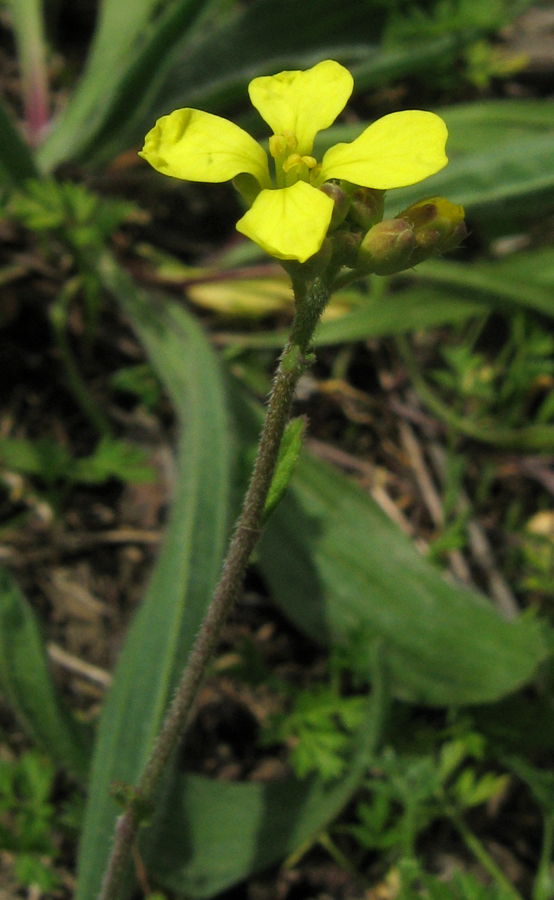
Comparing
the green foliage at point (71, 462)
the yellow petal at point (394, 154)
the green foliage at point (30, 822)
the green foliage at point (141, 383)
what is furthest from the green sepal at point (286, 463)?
the green foliage at point (141, 383)

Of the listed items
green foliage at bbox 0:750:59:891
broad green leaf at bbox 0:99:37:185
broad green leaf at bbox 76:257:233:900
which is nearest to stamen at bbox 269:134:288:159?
broad green leaf at bbox 76:257:233:900

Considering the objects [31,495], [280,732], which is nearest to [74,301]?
[31,495]

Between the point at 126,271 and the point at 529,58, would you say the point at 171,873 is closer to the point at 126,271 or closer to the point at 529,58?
the point at 126,271

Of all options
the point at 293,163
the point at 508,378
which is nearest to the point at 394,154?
the point at 293,163

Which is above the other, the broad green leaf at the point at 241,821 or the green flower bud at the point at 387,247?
the green flower bud at the point at 387,247

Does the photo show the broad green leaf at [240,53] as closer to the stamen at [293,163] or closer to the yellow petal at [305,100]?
the yellow petal at [305,100]

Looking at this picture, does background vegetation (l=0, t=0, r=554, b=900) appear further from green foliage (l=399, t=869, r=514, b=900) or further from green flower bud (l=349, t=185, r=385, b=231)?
green flower bud (l=349, t=185, r=385, b=231)
